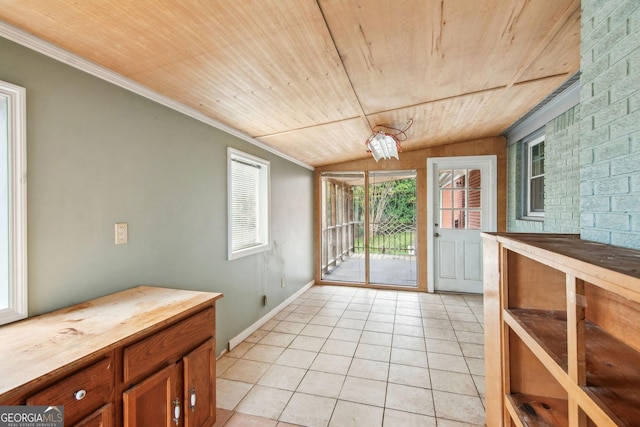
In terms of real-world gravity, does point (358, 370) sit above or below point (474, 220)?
below

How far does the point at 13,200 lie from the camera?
117cm

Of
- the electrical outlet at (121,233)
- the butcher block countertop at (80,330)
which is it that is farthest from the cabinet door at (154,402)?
the electrical outlet at (121,233)


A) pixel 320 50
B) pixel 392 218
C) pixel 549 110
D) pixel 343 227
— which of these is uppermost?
pixel 549 110

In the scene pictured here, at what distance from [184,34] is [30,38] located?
2.17 feet

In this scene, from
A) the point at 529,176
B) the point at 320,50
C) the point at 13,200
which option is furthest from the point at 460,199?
the point at 13,200

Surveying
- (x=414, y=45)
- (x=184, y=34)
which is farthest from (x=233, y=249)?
(x=414, y=45)

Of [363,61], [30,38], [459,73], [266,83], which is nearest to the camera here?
[30,38]

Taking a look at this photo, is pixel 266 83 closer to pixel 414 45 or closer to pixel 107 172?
pixel 414 45

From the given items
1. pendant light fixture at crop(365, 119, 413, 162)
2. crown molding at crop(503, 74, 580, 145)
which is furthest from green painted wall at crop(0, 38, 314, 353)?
crown molding at crop(503, 74, 580, 145)

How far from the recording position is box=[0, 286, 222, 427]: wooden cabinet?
34.0 inches

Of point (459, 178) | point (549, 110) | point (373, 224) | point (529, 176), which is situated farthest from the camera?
point (373, 224)

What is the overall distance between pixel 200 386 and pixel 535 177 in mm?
4106

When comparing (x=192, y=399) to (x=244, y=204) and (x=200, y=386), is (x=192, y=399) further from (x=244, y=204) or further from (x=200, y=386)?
(x=244, y=204)

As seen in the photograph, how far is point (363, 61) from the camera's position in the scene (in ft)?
5.51
